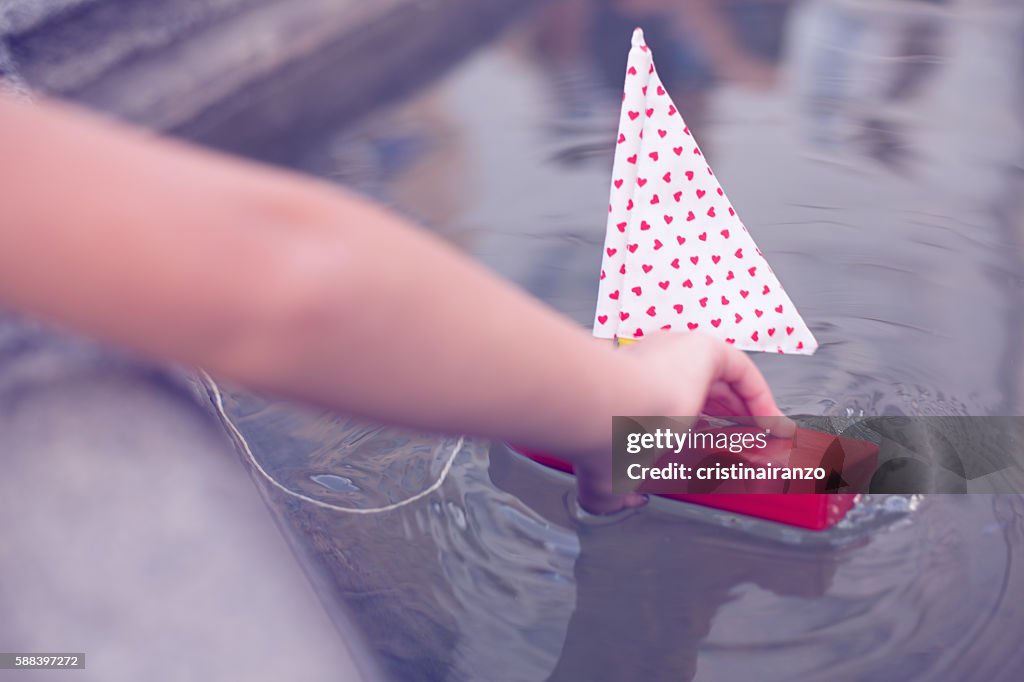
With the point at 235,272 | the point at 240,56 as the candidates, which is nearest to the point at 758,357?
the point at 235,272

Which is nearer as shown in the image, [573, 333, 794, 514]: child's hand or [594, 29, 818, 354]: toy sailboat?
[573, 333, 794, 514]: child's hand

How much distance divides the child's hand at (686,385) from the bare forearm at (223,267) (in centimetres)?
9

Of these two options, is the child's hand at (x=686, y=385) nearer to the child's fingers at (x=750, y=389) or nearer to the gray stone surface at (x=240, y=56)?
the child's fingers at (x=750, y=389)

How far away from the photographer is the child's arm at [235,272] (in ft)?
0.48

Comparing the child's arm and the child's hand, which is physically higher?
the child's arm

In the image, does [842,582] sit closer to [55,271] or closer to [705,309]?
[705,309]

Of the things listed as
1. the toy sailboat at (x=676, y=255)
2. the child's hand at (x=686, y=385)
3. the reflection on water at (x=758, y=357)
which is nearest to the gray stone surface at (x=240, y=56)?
the reflection on water at (x=758, y=357)

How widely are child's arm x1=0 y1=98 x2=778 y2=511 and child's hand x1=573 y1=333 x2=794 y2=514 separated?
3.2 inches

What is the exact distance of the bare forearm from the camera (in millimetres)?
147

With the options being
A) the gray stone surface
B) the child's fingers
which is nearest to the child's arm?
the child's fingers

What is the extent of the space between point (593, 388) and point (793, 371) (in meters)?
0.28
